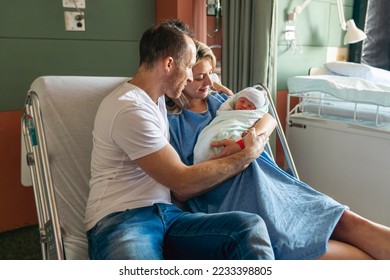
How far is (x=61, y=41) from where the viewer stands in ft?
6.71

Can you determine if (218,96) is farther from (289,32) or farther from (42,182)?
(289,32)

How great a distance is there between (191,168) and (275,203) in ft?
1.12

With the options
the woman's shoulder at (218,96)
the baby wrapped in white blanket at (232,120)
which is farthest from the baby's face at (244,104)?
the woman's shoulder at (218,96)

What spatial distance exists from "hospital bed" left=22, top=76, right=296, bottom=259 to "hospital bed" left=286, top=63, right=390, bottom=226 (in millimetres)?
1336

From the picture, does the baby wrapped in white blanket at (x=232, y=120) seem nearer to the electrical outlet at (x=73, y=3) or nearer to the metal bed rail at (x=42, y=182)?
the metal bed rail at (x=42, y=182)

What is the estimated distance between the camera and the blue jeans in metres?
0.97

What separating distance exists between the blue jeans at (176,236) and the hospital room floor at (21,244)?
960 mm

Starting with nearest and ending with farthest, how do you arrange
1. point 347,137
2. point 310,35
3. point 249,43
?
point 347,137, point 249,43, point 310,35

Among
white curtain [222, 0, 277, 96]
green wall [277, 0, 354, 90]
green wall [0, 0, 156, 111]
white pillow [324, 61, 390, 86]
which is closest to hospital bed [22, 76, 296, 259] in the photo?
green wall [0, 0, 156, 111]

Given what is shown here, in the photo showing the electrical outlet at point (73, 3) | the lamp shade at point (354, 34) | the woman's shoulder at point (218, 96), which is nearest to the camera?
the woman's shoulder at point (218, 96)

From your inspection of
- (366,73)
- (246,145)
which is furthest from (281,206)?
(366,73)

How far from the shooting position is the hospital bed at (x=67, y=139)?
118 cm

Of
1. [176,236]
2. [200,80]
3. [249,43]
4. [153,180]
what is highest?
[249,43]
